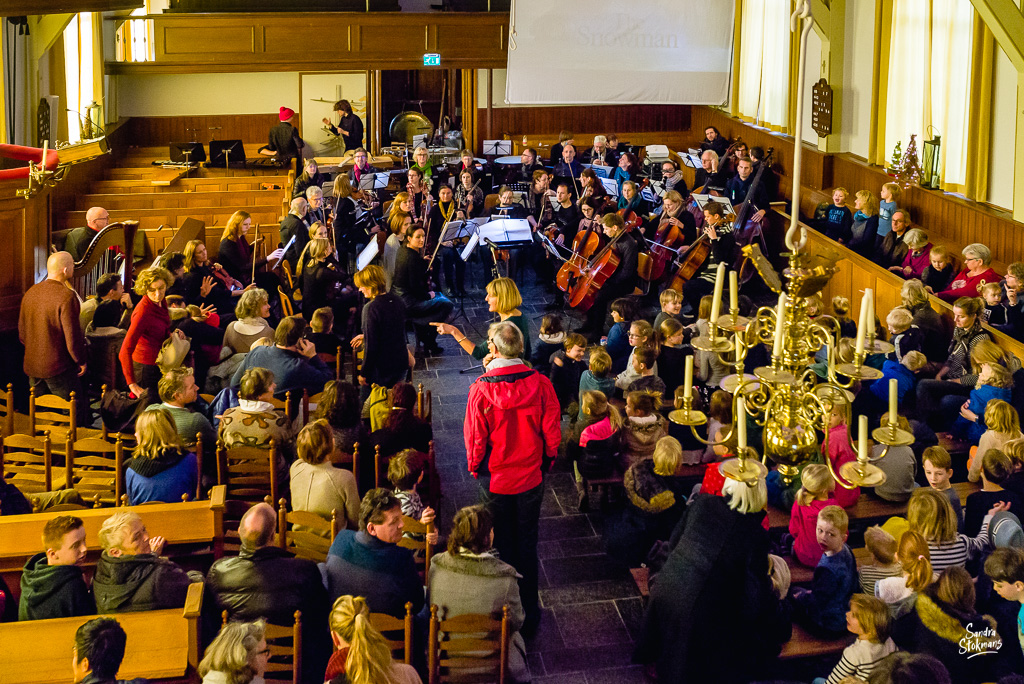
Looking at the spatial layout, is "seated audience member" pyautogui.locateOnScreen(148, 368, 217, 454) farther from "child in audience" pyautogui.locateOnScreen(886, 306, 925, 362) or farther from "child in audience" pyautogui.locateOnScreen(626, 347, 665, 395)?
"child in audience" pyautogui.locateOnScreen(886, 306, 925, 362)

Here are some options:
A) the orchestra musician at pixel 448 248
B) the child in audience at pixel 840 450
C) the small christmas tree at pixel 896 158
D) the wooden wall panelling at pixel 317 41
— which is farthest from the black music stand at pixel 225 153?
the child in audience at pixel 840 450

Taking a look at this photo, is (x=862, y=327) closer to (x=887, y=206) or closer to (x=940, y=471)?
(x=940, y=471)

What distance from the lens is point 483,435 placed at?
5.08m

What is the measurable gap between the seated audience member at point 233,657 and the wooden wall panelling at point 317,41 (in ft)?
44.0

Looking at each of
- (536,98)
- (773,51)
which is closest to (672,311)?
(536,98)

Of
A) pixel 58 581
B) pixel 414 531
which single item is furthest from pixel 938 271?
pixel 58 581

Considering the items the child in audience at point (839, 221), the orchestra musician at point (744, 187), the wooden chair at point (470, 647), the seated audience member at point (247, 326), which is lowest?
the wooden chair at point (470, 647)

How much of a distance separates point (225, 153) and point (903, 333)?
10686mm

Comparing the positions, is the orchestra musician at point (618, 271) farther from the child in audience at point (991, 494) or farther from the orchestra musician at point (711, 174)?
the child in audience at point (991, 494)


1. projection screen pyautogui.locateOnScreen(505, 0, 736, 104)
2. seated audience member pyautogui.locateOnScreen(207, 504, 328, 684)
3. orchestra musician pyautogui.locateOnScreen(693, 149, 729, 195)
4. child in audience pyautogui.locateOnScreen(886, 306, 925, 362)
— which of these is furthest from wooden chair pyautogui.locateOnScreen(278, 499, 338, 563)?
projection screen pyautogui.locateOnScreen(505, 0, 736, 104)

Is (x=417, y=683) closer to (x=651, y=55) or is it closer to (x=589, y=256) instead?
(x=589, y=256)

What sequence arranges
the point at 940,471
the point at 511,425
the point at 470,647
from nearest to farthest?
the point at 470,647 < the point at 511,425 < the point at 940,471

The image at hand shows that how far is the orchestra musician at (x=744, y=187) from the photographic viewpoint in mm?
12047

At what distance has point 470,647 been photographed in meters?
4.29
